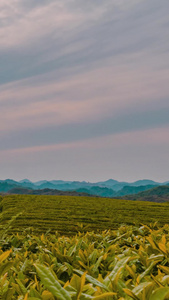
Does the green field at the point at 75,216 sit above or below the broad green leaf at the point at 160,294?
below

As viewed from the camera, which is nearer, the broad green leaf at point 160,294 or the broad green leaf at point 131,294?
the broad green leaf at point 160,294

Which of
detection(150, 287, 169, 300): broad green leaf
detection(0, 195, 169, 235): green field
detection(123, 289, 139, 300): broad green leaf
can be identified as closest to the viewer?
detection(150, 287, 169, 300): broad green leaf

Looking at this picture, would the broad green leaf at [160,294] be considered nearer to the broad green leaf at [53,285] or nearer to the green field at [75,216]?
the broad green leaf at [53,285]

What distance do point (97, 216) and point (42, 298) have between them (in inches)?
488

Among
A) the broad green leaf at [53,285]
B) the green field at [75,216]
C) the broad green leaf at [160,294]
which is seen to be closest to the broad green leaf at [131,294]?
the broad green leaf at [160,294]

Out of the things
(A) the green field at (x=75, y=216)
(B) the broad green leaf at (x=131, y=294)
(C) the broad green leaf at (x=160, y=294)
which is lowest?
(A) the green field at (x=75, y=216)

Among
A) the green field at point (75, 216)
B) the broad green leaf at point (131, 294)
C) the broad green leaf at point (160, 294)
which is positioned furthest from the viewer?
the green field at point (75, 216)

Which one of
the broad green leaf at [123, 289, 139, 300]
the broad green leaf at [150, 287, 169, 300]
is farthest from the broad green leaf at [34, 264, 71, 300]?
the broad green leaf at [150, 287, 169, 300]

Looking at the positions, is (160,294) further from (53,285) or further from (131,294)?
(53,285)

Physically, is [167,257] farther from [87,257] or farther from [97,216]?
[97,216]

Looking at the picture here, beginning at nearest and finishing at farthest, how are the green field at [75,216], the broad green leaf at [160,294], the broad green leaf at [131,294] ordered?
the broad green leaf at [160,294] < the broad green leaf at [131,294] < the green field at [75,216]

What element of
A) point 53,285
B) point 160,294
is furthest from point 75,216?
point 160,294

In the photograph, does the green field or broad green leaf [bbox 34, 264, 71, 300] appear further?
the green field

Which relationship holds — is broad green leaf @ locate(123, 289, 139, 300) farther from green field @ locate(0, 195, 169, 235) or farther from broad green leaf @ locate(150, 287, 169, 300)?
green field @ locate(0, 195, 169, 235)
